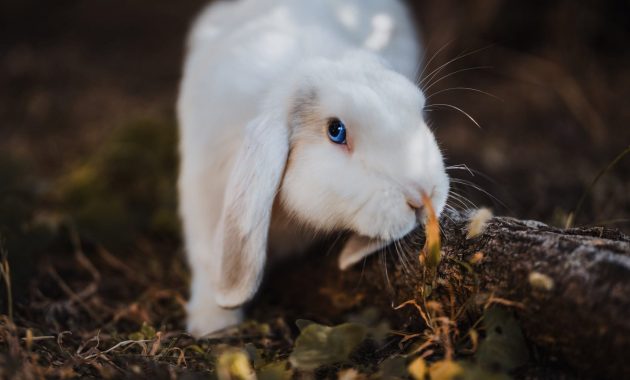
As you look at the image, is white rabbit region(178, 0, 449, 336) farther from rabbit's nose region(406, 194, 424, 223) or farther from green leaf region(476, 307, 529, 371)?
green leaf region(476, 307, 529, 371)

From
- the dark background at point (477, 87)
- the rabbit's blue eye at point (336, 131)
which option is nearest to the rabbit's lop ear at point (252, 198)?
the rabbit's blue eye at point (336, 131)

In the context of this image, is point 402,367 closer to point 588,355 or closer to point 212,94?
point 588,355

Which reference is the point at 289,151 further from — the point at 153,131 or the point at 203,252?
the point at 153,131

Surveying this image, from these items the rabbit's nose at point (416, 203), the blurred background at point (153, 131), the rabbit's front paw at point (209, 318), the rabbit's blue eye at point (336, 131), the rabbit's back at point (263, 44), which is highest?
the rabbit's back at point (263, 44)

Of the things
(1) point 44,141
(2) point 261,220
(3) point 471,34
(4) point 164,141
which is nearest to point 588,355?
(2) point 261,220

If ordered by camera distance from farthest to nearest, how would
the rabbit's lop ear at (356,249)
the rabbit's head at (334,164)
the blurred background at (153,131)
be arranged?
the blurred background at (153,131) < the rabbit's lop ear at (356,249) < the rabbit's head at (334,164)

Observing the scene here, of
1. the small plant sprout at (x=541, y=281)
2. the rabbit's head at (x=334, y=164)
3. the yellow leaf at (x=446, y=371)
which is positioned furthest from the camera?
the rabbit's head at (x=334, y=164)

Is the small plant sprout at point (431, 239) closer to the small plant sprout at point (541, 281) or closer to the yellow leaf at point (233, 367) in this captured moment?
the small plant sprout at point (541, 281)

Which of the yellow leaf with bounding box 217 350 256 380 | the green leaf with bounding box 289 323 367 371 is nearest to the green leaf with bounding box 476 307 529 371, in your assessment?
the green leaf with bounding box 289 323 367 371

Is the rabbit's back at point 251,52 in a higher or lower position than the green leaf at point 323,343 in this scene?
higher
